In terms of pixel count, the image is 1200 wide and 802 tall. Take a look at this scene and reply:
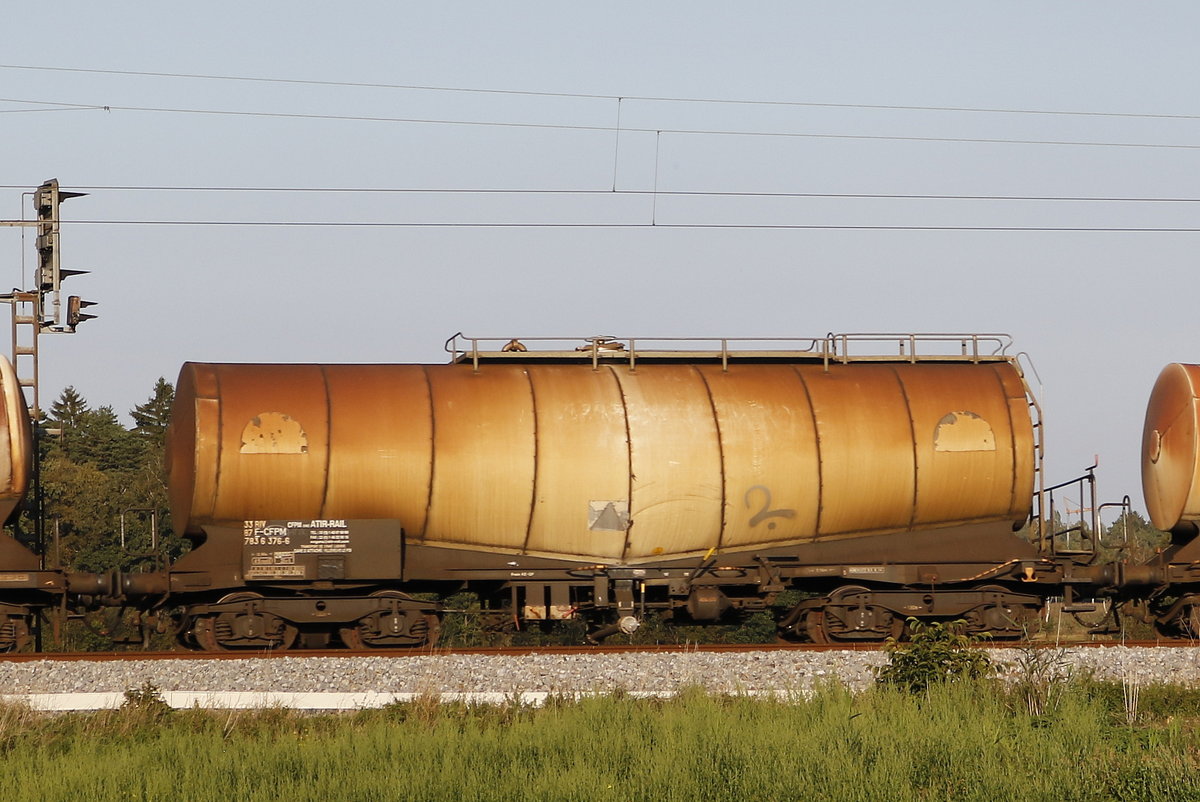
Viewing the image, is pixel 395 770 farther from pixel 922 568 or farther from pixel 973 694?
pixel 922 568

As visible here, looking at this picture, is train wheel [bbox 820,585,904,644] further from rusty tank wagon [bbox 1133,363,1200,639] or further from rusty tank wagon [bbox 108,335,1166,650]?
rusty tank wagon [bbox 1133,363,1200,639]

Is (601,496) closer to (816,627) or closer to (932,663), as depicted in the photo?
(816,627)

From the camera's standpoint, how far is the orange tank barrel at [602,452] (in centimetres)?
1800

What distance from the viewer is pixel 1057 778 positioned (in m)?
10.5

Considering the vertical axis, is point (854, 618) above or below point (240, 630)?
above

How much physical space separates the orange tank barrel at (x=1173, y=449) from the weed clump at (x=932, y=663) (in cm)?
689

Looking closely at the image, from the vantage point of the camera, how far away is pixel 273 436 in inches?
706

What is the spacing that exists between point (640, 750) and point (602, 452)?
7.37 meters

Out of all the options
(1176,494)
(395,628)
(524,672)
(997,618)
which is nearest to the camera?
Answer: (524,672)

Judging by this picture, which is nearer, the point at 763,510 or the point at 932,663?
the point at 932,663

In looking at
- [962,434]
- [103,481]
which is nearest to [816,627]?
[962,434]

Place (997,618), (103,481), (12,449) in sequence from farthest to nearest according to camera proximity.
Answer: (103,481)
(997,618)
(12,449)

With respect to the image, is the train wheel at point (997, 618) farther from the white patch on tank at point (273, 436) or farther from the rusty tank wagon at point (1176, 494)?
the white patch on tank at point (273, 436)

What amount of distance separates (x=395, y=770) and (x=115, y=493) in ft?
181
